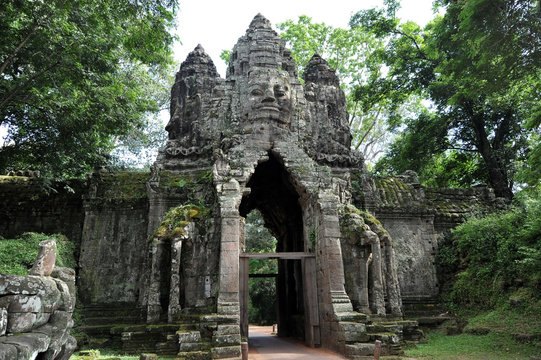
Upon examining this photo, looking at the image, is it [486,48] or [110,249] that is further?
[110,249]

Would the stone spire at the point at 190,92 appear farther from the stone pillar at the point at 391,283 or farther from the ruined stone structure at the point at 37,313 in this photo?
the ruined stone structure at the point at 37,313

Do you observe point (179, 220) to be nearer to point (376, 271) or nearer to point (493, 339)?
point (376, 271)

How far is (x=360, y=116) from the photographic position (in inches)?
1126

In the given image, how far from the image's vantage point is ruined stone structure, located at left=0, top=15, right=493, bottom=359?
9.20m

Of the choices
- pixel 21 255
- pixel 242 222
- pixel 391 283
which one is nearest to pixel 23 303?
pixel 242 222

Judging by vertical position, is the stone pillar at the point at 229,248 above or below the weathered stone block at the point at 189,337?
above

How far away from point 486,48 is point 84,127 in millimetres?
11502

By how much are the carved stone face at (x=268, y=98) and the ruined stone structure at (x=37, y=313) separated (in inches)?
299

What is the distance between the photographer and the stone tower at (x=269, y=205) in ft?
30.7

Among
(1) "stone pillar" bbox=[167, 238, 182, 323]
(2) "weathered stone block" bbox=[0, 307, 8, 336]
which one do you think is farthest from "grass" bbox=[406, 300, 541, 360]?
(2) "weathered stone block" bbox=[0, 307, 8, 336]

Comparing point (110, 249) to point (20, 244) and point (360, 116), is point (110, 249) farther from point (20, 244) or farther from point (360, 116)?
point (360, 116)

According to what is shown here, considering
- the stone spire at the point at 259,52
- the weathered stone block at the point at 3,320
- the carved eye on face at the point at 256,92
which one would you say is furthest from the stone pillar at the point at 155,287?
the stone spire at the point at 259,52

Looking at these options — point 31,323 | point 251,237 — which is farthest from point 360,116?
point 31,323

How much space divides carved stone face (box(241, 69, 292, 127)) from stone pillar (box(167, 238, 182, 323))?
4.34m
